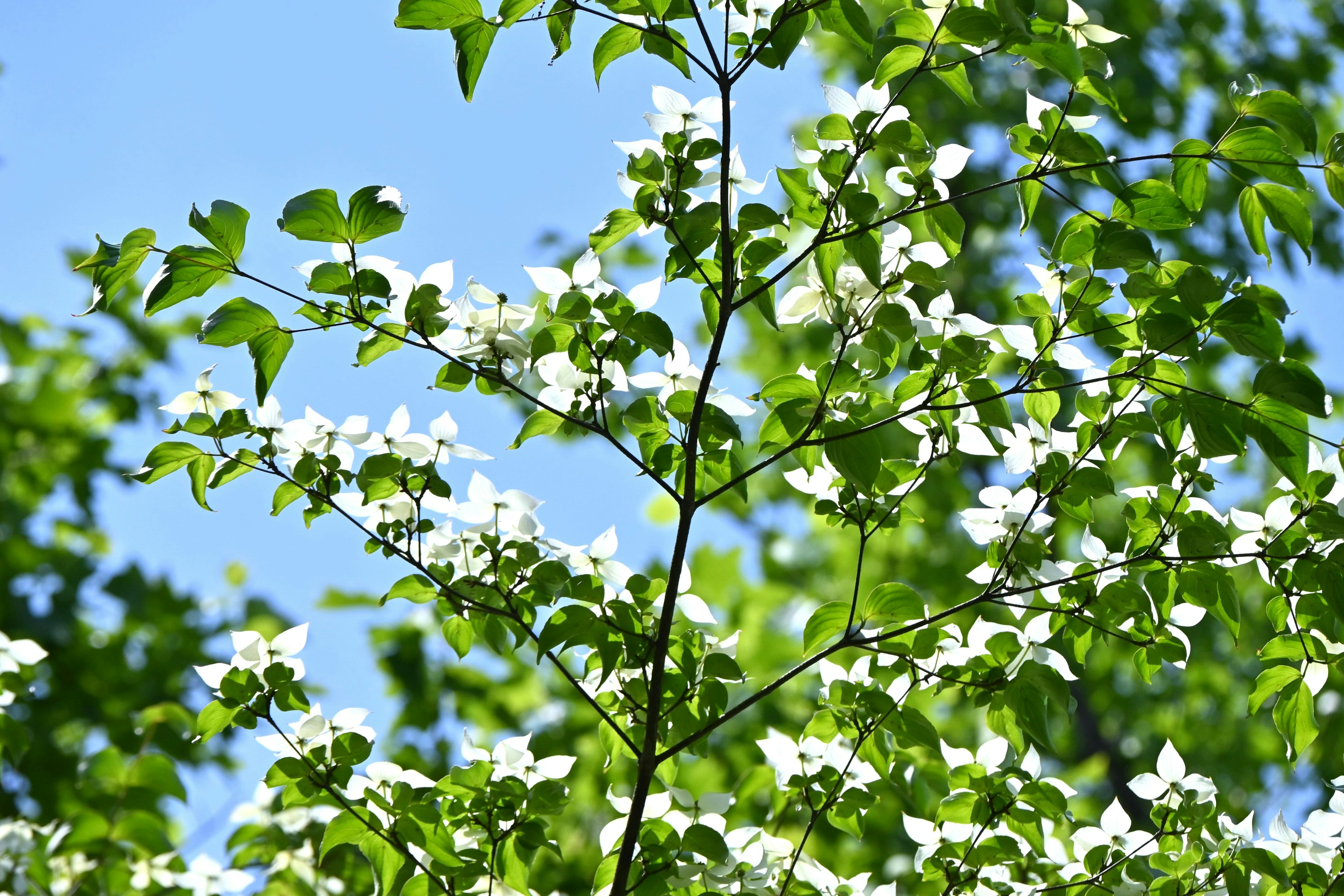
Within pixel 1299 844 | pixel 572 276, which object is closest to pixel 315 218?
pixel 572 276

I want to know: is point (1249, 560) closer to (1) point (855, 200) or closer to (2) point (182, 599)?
(1) point (855, 200)

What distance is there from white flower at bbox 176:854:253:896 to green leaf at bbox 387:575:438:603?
40.9 inches

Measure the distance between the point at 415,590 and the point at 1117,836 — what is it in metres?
1.06

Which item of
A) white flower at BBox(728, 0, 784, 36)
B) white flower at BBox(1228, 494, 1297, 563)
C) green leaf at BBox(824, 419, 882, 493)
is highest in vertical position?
white flower at BBox(728, 0, 784, 36)

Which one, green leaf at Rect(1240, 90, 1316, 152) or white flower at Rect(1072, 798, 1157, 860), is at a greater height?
green leaf at Rect(1240, 90, 1316, 152)

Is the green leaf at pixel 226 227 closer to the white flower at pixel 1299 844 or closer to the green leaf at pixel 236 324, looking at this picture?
the green leaf at pixel 236 324

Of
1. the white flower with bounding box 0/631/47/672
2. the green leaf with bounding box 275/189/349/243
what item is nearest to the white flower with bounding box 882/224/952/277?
the green leaf with bounding box 275/189/349/243

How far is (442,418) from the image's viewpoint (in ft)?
4.34

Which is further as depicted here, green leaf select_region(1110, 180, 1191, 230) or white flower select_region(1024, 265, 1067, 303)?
white flower select_region(1024, 265, 1067, 303)

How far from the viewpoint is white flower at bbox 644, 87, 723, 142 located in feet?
3.73

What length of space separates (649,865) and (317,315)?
80 cm

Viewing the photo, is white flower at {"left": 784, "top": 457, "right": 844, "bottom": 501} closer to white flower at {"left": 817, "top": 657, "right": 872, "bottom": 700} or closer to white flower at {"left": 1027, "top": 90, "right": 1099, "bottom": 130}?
white flower at {"left": 817, "top": 657, "right": 872, "bottom": 700}

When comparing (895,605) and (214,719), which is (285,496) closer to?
(214,719)

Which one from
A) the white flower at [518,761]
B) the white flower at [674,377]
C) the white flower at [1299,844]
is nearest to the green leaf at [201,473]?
the white flower at [518,761]
